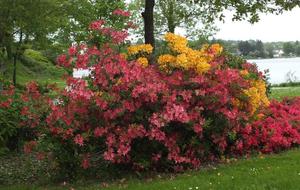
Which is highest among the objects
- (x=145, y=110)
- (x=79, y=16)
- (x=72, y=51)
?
(x=79, y=16)

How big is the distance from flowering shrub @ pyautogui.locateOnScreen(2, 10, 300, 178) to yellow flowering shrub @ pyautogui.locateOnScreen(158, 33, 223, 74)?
0.02 metres

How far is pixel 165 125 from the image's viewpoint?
7.77 meters

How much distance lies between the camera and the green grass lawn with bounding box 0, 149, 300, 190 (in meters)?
6.79

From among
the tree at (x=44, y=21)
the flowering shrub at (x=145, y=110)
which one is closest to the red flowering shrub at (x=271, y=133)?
the flowering shrub at (x=145, y=110)

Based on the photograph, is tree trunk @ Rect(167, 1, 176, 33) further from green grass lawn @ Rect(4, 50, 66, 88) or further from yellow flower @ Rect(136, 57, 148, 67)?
yellow flower @ Rect(136, 57, 148, 67)

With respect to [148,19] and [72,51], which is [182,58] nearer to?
[72,51]

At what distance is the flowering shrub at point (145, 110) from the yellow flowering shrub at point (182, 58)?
2 centimetres

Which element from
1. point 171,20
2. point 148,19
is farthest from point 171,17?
point 148,19

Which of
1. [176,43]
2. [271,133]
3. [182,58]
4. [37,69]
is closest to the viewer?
[182,58]

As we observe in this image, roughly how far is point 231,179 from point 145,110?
177cm

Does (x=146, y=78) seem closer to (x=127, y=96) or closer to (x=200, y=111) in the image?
(x=127, y=96)

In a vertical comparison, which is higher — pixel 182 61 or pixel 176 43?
pixel 176 43

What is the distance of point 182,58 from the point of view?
8.68 meters

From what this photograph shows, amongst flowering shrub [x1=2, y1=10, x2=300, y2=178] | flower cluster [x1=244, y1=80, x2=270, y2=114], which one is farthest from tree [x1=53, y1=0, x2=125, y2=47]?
flowering shrub [x1=2, y1=10, x2=300, y2=178]
